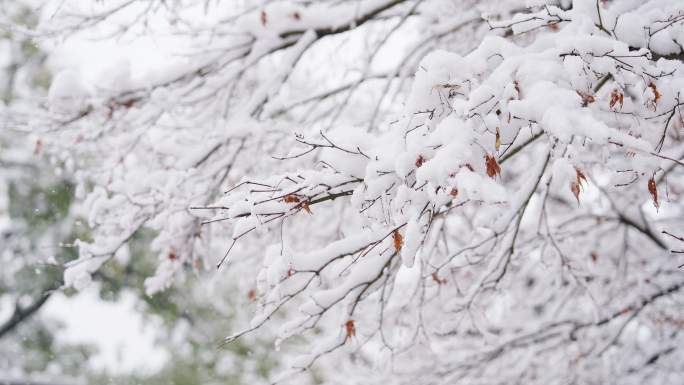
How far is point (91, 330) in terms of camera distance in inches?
261

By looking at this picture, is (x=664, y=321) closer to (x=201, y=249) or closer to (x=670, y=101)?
(x=670, y=101)

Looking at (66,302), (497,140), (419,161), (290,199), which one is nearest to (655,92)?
(497,140)

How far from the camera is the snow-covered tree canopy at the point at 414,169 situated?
1.28 metres

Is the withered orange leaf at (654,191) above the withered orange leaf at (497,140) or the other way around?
the other way around

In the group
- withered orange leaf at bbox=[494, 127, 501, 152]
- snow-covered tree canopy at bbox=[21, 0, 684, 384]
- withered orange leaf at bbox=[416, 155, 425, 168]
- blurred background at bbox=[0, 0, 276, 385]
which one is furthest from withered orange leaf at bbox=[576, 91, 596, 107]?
blurred background at bbox=[0, 0, 276, 385]

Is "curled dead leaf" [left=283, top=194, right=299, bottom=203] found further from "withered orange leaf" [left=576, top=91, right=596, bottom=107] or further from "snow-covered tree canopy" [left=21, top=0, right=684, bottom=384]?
"withered orange leaf" [left=576, top=91, right=596, bottom=107]

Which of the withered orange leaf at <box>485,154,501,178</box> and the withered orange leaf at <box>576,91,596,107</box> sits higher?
the withered orange leaf at <box>576,91,596,107</box>

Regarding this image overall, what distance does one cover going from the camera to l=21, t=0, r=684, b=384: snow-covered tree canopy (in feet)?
4.20

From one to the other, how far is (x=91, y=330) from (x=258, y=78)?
4.68 metres

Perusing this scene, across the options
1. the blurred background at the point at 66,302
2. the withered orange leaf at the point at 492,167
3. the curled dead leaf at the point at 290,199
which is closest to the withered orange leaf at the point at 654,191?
the withered orange leaf at the point at 492,167

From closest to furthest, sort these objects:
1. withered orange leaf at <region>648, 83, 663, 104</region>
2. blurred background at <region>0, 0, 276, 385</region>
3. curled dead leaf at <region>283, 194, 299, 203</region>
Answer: withered orange leaf at <region>648, 83, 663, 104</region> < curled dead leaf at <region>283, 194, 299, 203</region> < blurred background at <region>0, 0, 276, 385</region>

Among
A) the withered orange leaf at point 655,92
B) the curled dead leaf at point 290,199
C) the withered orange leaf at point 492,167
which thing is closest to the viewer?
the withered orange leaf at point 492,167

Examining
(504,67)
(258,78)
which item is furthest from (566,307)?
(504,67)

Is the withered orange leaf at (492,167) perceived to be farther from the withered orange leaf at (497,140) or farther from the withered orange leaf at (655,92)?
the withered orange leaf at (655,92)
